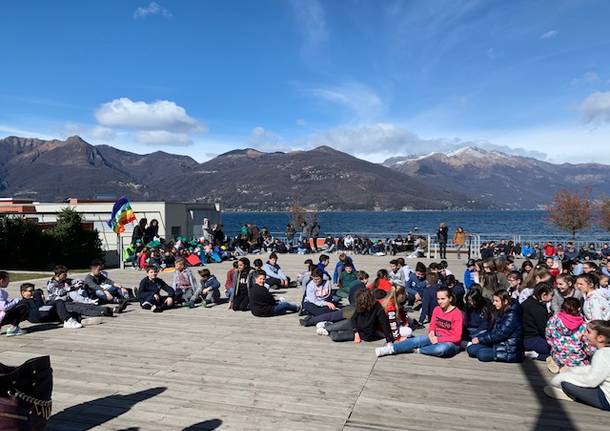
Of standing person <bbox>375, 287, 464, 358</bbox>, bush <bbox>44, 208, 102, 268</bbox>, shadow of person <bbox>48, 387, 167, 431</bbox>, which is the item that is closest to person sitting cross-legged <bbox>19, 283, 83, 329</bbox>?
shadow of person <bbox>48, 387, 167, 431</bbox>

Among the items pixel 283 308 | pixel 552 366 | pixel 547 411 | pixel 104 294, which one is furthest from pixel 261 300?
pixel 547 411

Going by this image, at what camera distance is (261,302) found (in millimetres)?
10836

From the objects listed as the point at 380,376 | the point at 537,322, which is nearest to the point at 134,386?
the point at 380,376

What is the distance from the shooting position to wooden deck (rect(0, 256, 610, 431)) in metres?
5.16

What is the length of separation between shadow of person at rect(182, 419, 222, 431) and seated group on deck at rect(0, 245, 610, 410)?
10.5 feet

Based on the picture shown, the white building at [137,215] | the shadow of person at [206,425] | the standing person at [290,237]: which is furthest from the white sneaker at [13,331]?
the standing person at [290,237]

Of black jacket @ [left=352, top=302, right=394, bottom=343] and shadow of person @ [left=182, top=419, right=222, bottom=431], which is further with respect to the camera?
black jacket @ [left=352, top=302, right=394, bottom=343]

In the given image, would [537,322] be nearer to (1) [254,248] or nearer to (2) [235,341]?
(2) [235,341]

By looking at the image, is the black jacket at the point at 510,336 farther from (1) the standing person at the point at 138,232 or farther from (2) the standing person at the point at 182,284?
(1) the standing person at the point at 138,232

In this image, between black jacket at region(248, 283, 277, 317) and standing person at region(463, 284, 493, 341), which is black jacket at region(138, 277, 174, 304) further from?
standing person at region(463, 284, 493, 341)

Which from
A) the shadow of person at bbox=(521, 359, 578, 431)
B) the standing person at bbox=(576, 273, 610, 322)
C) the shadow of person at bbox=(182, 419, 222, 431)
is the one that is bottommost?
the shadow of person at bbox=(521, 359, 578, 431)

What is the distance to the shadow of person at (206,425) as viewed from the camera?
4.93 meters

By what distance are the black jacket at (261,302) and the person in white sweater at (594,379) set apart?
20.6 ft

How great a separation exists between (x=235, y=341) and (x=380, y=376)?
118 inches
